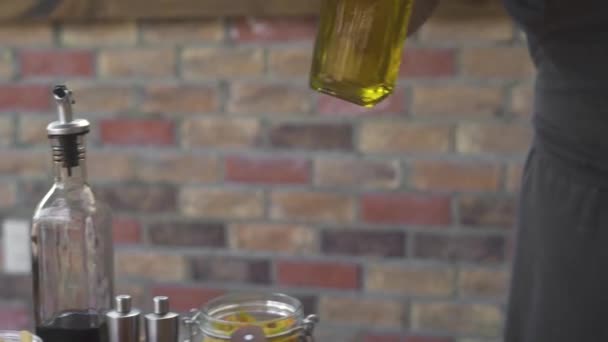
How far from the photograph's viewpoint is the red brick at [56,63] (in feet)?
4.58

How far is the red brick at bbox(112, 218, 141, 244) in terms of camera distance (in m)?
1.42

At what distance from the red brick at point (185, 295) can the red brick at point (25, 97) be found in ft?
1.30

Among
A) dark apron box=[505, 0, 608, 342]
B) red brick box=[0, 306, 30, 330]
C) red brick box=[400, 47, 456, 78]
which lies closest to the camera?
dark apron box=[505, 0, 608, 342]

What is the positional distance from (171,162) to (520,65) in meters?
0.62

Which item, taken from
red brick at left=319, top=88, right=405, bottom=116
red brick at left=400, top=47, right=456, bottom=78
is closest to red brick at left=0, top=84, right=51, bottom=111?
red brick at left=319, top=88, right=405, bottom=116

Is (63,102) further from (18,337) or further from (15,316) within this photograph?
(15,316)

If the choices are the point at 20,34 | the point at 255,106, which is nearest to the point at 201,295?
the point at 255,106

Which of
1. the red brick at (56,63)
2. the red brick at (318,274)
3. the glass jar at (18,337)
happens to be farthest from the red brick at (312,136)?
the glass jar at (18,337)

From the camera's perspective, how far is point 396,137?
131cm

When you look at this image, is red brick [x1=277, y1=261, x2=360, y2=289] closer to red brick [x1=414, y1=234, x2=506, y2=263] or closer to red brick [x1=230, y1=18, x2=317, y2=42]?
red brick [x1=414, y1=234, x2=506, y2=263]

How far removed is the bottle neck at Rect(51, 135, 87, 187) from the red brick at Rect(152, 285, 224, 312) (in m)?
0.80

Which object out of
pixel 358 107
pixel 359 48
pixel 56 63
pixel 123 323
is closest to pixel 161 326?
pixel 123 323

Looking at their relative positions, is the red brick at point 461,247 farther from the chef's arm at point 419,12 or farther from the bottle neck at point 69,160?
the bottle neck at point 69,160

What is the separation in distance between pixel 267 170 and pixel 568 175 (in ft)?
2.24
